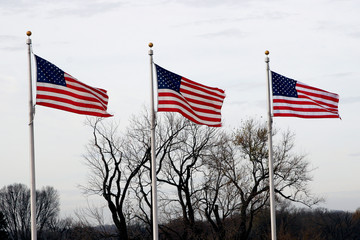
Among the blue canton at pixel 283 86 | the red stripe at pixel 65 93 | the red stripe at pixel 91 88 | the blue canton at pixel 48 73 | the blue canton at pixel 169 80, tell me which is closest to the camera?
the red stripe at pixel 65 93

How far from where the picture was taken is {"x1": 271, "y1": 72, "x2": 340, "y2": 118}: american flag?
2191cm

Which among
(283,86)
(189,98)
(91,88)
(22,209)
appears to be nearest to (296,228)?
(22,209)

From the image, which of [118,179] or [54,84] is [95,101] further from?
[118,179]

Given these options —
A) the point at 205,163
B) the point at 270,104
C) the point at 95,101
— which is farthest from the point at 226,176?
the point at 95,101

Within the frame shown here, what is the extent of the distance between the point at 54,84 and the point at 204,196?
26.0m

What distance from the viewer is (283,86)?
2234 centimetres

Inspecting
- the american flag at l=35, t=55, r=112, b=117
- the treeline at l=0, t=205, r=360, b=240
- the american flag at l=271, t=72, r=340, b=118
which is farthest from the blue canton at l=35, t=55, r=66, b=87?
the treeline at l=0, t=205, r=360, b=240

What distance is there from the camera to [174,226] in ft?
141

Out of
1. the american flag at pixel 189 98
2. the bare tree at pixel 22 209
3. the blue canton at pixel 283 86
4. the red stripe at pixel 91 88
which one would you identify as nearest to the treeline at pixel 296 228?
the bare tree at pixel 22 209

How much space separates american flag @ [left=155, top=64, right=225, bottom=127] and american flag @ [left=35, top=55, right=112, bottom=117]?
7.46 feet

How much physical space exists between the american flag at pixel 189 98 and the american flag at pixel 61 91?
2.27 meters

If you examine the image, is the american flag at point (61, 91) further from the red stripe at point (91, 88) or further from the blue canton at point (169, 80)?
the blue canton at point (169, 80)

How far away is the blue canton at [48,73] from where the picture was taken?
1838cm

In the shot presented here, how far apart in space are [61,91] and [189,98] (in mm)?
4181
